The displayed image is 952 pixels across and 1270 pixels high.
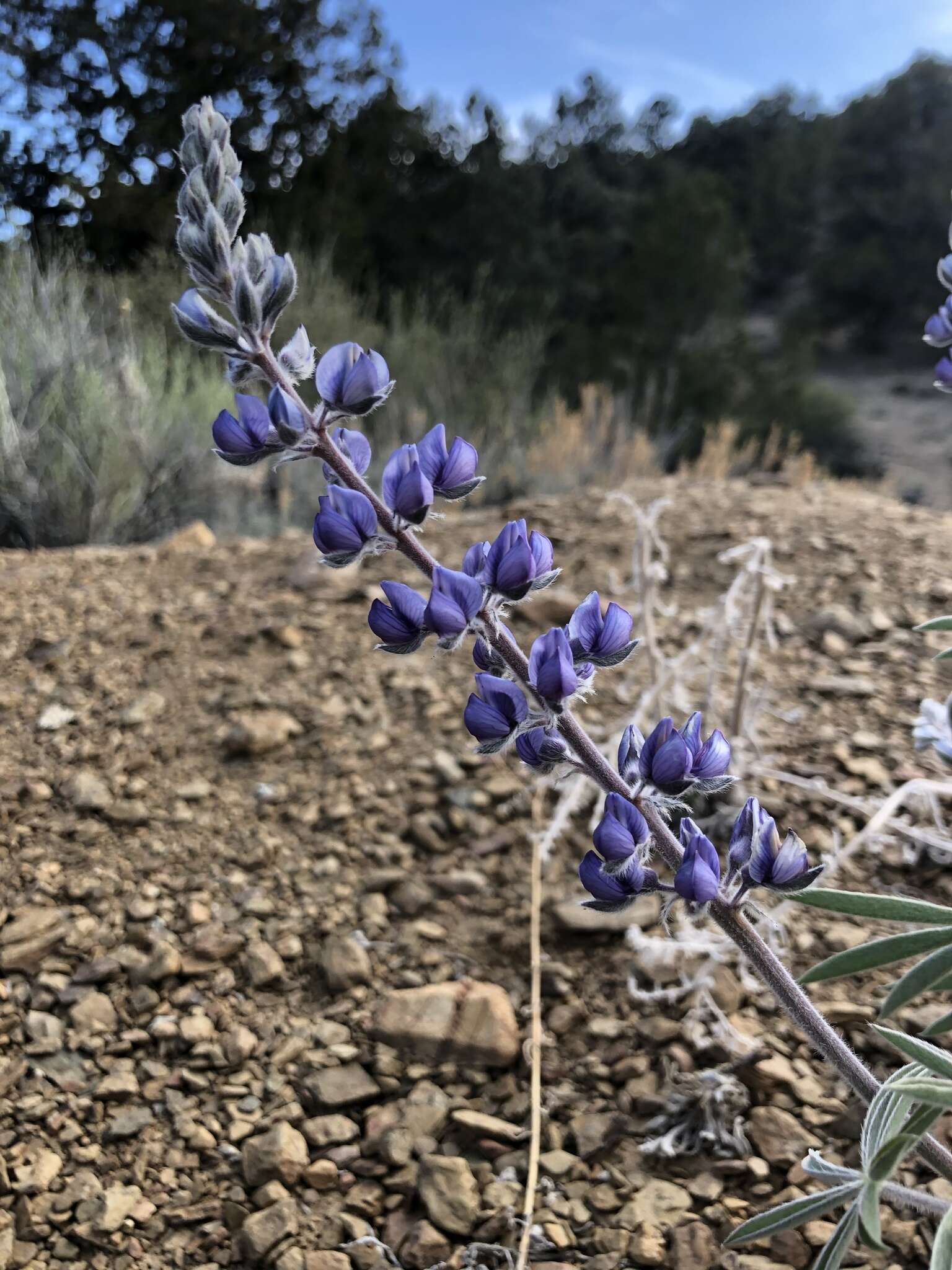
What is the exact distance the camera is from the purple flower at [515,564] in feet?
3.40

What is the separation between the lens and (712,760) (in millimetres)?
1117

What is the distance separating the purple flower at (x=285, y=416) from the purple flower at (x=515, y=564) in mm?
222

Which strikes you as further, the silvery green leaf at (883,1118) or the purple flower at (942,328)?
the purple flower at (942,328)

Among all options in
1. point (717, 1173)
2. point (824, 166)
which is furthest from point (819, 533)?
point (824, 166)

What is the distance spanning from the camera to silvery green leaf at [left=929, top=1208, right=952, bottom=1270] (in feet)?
3.33

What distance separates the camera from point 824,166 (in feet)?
78.2

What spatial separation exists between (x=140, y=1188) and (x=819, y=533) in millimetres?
3065

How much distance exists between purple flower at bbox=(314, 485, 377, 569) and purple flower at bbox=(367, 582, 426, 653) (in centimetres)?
6

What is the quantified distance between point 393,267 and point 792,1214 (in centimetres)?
1614

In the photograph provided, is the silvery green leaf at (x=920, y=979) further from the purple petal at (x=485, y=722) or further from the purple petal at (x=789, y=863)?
the purple petal at (x=485, y=722)

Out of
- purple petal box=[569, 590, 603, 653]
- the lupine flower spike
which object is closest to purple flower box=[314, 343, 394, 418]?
purple petal box=[569, 590, 603, 653]

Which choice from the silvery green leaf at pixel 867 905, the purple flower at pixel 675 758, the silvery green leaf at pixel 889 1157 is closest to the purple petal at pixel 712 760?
the purple flower at pixel 675 758

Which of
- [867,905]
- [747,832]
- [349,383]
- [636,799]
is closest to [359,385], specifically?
[349,383]

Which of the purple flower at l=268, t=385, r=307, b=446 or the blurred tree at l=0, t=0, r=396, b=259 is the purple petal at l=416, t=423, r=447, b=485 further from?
the blurred tree at l=0, t=0, r=396, b=259
